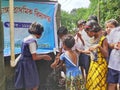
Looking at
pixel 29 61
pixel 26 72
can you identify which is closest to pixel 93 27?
pixel 29 61

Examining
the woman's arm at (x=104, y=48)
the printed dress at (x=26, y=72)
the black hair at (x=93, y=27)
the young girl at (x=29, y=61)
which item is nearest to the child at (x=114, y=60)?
the woman's arm at (x=104, y=48)

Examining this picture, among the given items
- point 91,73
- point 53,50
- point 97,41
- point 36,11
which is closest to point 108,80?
point 91,73

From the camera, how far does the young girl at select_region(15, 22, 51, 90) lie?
190 inches

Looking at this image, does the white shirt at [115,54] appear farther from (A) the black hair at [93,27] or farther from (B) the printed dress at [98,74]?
(A) the black hair at [93,27]

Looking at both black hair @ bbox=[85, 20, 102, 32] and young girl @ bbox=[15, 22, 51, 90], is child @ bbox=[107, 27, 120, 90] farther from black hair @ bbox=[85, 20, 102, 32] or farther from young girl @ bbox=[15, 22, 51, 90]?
young girl @ bbox=[15, 22, 51, 90]

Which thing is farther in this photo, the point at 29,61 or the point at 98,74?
the point at 98,74

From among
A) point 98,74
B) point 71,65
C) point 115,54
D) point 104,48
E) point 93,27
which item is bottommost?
point 98,74

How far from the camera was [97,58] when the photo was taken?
5.04 meters

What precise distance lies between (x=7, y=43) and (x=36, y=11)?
867 millimetres

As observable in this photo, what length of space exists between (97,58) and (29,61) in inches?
38.9

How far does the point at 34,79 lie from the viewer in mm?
5016

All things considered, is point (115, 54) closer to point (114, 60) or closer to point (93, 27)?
point (114, 60)

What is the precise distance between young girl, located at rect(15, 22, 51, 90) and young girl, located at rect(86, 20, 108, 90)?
699 mm

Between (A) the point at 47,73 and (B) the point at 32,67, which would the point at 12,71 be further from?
(B) the point at 32,67
